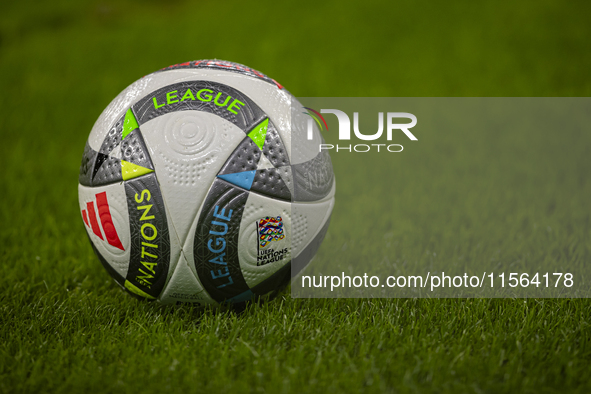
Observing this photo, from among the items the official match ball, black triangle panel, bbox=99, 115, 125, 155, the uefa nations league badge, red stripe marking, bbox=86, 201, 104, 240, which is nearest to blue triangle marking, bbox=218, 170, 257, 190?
the official match ball

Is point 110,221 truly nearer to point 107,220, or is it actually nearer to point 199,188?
point 107,220

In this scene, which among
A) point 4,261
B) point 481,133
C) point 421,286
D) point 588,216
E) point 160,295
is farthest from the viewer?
point 481,133

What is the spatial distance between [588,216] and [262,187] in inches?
150

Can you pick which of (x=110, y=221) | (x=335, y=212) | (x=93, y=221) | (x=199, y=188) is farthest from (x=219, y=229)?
(x=335, y=212)

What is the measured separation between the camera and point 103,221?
2.71 m

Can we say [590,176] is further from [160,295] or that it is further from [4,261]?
[4,261]

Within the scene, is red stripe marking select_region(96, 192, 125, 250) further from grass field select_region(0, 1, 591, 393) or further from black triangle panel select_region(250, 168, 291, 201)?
black triangle panel select_region(250, 168, 291, 201)

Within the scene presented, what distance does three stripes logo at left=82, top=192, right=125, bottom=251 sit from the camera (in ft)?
8.77

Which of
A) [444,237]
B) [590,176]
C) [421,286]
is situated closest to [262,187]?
[421,286]

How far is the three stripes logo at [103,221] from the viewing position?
8.77 feet

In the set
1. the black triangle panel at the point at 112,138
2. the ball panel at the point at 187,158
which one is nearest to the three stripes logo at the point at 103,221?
the black triangle panel at the point at 112,138

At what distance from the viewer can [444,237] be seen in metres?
4.46

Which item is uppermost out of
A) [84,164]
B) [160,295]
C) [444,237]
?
[84,164]

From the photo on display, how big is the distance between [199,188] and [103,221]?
62cm
